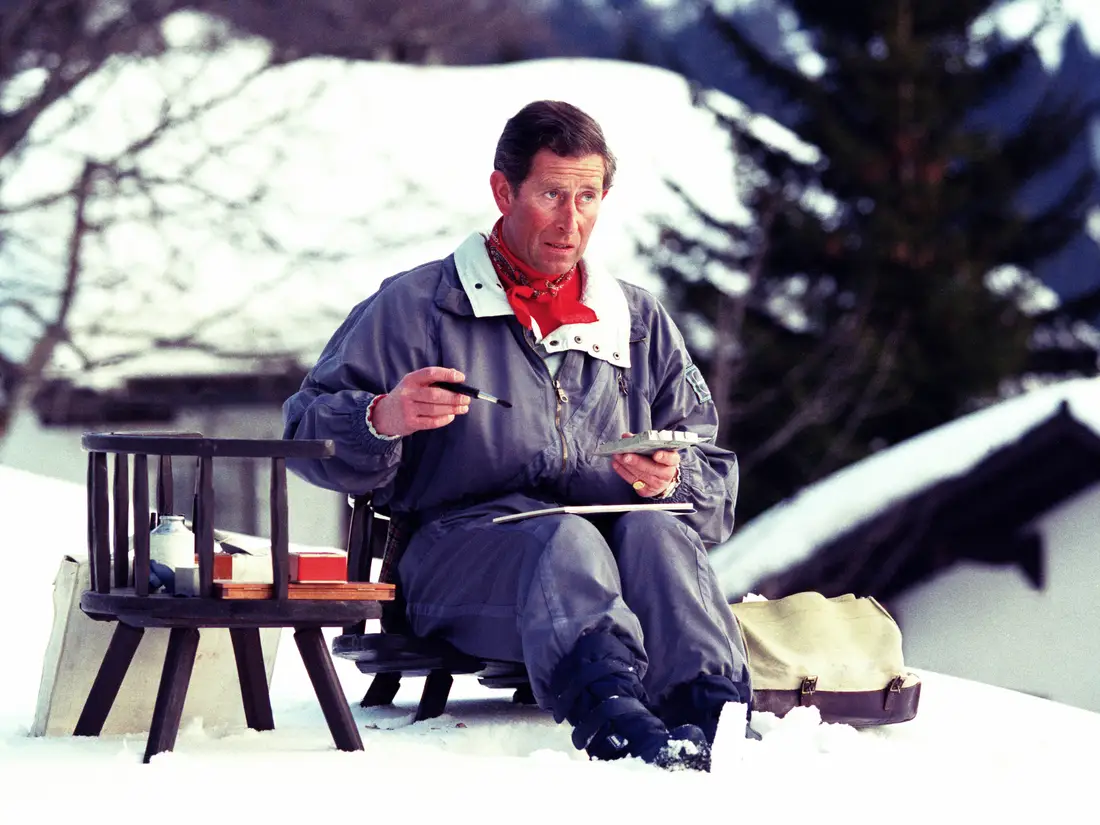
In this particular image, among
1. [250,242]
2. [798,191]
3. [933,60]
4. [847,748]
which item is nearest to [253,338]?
[250,242]

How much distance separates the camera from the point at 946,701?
4742mm

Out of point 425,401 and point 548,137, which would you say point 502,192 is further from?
point 425,401

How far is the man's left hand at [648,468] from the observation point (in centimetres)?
358

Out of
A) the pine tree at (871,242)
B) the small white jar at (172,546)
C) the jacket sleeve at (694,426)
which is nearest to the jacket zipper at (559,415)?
the jacket sleeve at (694,426)

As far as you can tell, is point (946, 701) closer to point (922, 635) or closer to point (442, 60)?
point (922, 635)

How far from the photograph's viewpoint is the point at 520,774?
3.06 meters

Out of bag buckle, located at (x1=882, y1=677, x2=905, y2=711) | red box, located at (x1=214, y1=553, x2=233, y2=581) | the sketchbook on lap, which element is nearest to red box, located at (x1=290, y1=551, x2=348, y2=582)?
red box, located at (x1=214, y1=553, x2=233, y2=581)

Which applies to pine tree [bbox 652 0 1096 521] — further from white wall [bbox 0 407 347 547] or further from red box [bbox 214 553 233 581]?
red box [bbox 214 553 233 581]

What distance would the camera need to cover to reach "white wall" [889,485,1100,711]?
8.17 metres

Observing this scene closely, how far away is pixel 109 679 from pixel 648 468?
3.79 feet

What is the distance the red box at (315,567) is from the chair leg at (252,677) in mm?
304

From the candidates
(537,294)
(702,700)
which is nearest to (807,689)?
(702,700)

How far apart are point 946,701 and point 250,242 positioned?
1141 cm

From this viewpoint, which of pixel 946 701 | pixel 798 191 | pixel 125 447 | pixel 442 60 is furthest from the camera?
pixel 798 191
